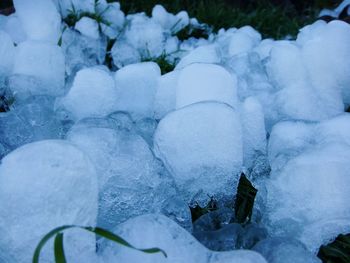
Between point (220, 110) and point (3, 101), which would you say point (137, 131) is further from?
point (3, 101)

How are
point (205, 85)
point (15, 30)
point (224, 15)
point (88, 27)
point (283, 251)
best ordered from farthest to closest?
point (224, 15), point (88, 27), point (15, 30), point (205, 85), point (283, 251)

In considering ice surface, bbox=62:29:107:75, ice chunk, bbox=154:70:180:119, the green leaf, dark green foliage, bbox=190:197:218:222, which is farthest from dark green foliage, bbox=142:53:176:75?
the green leaf

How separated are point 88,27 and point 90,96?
0.88 meters

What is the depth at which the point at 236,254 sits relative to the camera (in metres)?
0.77

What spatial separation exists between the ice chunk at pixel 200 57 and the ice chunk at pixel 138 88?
18 centimetres

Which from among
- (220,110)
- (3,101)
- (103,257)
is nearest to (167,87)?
(220,110)

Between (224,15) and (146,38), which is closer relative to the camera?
(146,38)

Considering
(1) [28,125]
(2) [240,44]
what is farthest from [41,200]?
(2) [240,44]

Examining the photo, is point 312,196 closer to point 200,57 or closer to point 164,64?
point 200,57

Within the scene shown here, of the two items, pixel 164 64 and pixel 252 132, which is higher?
pixel 252 132

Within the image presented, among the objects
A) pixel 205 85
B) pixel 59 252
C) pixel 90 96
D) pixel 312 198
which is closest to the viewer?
pixel 59 252

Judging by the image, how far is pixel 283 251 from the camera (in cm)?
83

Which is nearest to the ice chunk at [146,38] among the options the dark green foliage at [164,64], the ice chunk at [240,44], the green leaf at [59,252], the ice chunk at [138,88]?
the dark green foliage at [164,64]

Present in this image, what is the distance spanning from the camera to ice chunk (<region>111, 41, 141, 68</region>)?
Result: 6.49 feet
